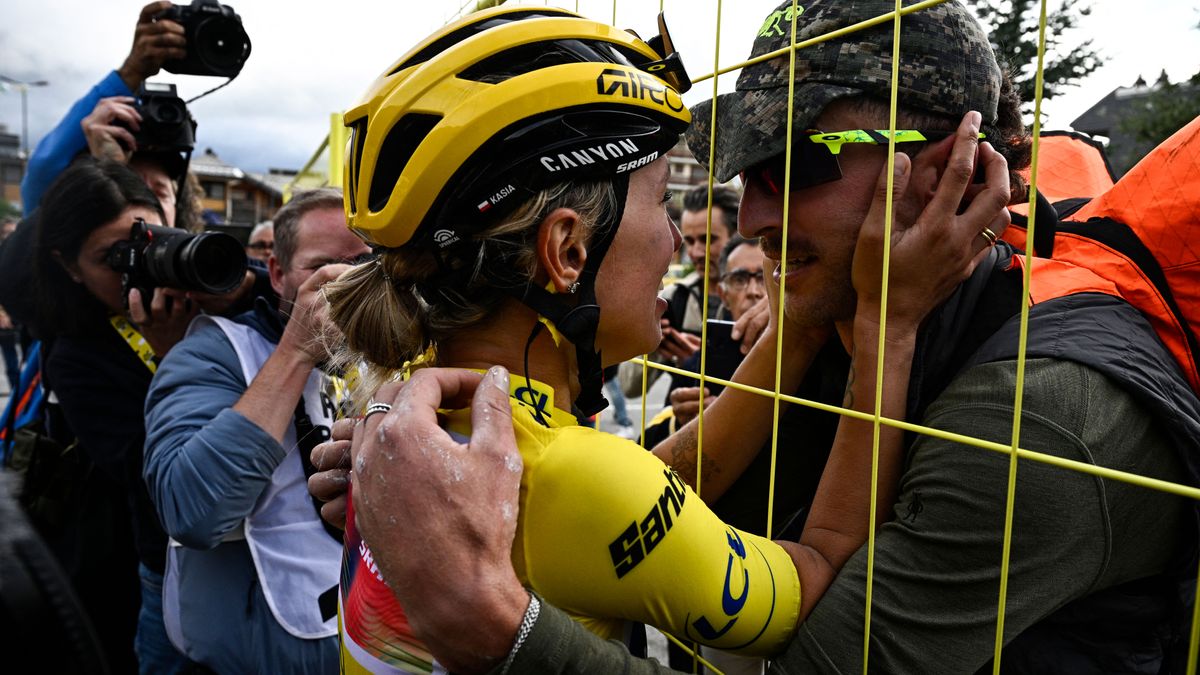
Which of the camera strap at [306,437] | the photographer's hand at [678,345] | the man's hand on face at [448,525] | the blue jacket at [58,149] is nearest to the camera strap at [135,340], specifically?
the camera strap at [306,437]

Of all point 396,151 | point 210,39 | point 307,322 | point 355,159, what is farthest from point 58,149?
point 396,151

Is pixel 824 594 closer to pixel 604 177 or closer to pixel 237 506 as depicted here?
pixel 604 177

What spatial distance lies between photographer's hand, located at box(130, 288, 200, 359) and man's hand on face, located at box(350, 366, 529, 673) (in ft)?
6.01

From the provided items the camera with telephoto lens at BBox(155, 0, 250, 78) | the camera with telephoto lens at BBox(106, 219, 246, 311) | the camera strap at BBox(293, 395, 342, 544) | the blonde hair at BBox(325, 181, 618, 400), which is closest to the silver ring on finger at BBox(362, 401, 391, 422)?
the blonde hair at BBox(325, 181, 618, 400)

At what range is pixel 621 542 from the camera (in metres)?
1.09

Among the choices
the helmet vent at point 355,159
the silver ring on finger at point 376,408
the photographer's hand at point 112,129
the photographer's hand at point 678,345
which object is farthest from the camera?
the photographer's hand at point 678,345

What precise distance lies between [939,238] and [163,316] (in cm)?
240

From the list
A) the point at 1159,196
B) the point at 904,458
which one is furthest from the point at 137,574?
the point at 1159,196

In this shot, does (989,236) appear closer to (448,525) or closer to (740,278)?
(448,525)

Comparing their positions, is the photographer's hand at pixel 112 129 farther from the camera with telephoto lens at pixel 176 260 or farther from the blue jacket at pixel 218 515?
the blue jacket at pixel 218 515

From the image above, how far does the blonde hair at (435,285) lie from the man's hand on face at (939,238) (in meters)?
0.47

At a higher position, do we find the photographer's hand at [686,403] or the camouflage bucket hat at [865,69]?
the camouflage bucket hat at [865,69]

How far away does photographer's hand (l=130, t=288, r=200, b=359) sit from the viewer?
8.29 feet

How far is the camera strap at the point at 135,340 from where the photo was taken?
104 inches
